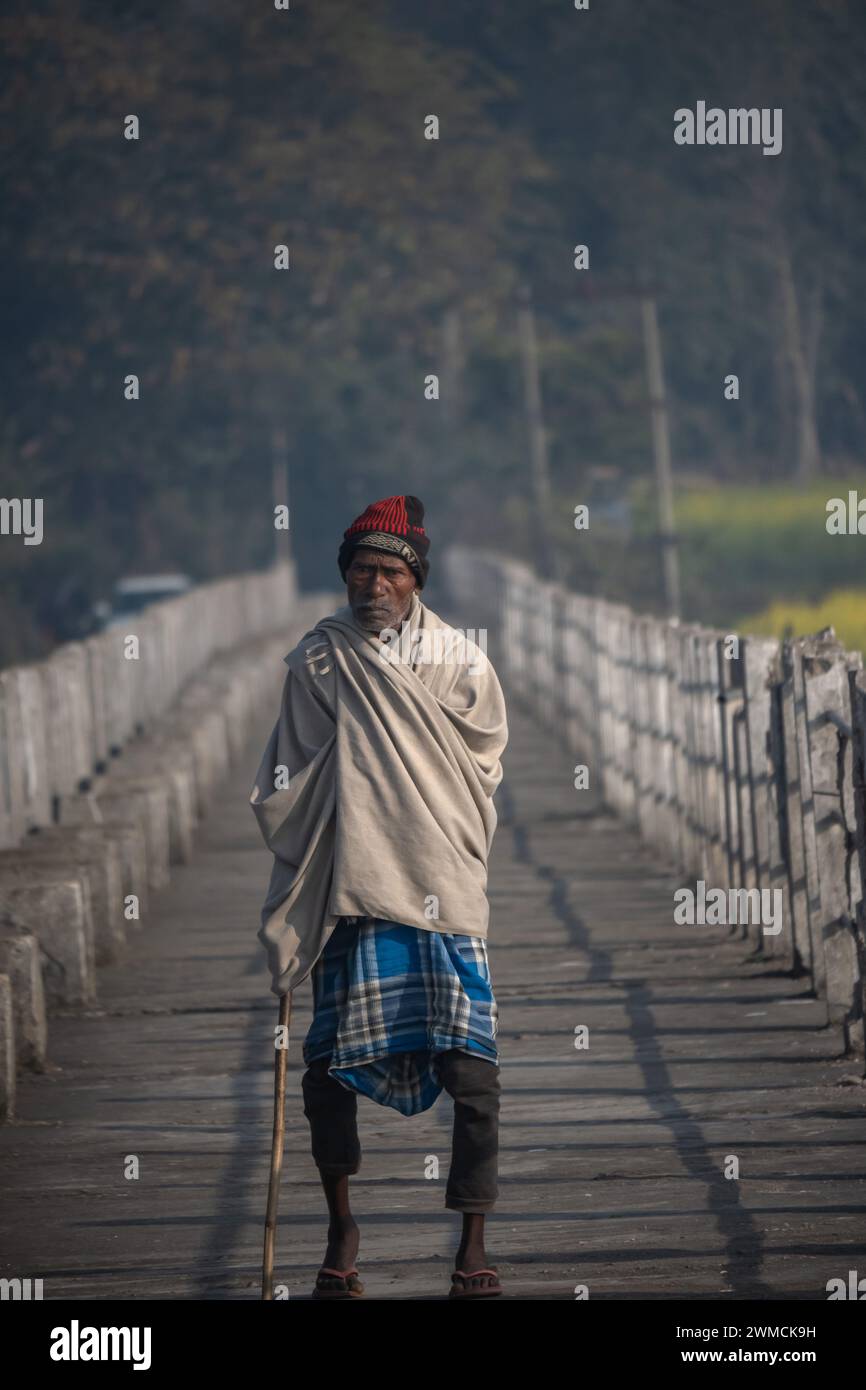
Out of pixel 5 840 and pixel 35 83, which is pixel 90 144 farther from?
pixel 5 840

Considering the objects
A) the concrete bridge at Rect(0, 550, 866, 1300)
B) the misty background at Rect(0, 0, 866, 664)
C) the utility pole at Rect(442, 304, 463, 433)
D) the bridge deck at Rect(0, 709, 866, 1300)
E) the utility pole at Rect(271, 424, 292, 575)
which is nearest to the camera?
the bridge deck at Rect(0, 709, 866, 1300)

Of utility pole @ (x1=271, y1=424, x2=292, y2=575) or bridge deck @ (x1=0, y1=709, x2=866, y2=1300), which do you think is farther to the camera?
utility pole @ (x1=271, y1=424, x2=292, y2=575)

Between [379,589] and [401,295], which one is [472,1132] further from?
[401,295]

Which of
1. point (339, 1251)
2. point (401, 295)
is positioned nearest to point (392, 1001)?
point (339, 1251)

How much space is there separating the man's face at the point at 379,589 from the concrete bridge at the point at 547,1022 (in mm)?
1629

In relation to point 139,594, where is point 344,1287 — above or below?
below

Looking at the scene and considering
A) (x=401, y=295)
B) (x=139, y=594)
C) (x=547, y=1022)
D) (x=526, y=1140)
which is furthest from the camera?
(x=401, y=295)

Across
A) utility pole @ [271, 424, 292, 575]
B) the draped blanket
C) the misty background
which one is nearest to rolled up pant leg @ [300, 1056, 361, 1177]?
the draped blanket

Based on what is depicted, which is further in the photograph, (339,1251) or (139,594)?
(139,594)

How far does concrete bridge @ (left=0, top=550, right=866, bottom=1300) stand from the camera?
6508 millimetres

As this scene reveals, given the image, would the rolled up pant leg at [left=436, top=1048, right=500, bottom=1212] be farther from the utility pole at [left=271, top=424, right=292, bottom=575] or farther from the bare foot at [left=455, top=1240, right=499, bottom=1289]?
the utility pole at [left=271, top=424, right=292, bottom=575]

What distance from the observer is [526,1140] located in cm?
766

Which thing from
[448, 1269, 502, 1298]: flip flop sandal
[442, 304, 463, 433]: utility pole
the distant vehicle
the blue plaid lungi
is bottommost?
[448, 1269, 502, 1298]: flip flop sandal

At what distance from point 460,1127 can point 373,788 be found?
836mm
